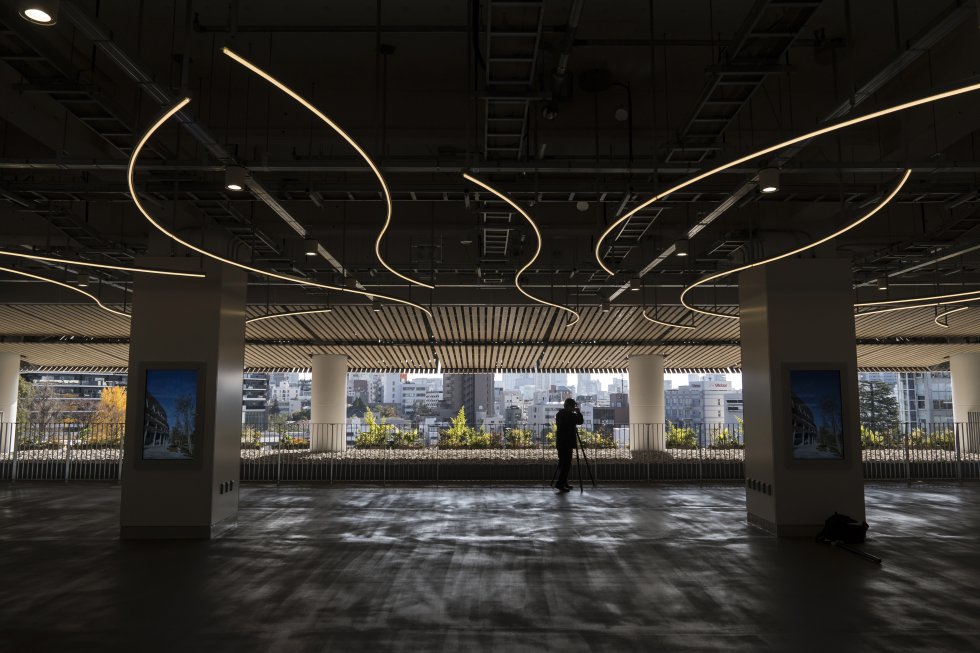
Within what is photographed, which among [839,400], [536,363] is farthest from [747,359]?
[536,363]

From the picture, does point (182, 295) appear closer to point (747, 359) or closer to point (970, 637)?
point (747, 359)

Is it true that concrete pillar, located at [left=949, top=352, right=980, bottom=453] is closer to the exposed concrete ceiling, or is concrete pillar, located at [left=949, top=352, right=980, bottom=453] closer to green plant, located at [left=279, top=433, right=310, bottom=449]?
the exposed concrete ceiling

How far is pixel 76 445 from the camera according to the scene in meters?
19.7

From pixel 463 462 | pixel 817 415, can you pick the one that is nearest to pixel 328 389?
pixel 463 462

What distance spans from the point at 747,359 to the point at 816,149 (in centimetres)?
397

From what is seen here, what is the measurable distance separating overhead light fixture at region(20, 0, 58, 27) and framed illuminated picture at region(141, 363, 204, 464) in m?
7.72

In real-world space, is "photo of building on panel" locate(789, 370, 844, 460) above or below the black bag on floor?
above

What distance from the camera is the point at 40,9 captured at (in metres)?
4.50

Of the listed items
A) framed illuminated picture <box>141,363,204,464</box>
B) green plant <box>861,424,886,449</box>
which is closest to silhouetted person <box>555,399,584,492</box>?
framed illuminated picture <box>141,363,204,464</box>

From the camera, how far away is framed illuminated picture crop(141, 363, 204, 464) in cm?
1137

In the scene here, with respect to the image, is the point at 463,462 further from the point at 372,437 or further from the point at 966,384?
the point at 966,384

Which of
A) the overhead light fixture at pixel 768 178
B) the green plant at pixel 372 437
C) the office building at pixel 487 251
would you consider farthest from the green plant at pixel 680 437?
the overhead light fixture at pixel 768 178

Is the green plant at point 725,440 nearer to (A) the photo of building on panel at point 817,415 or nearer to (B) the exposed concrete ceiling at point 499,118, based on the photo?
(B) the exposed concrete ceiling at point 499,118

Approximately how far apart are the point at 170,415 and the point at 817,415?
444 inches
